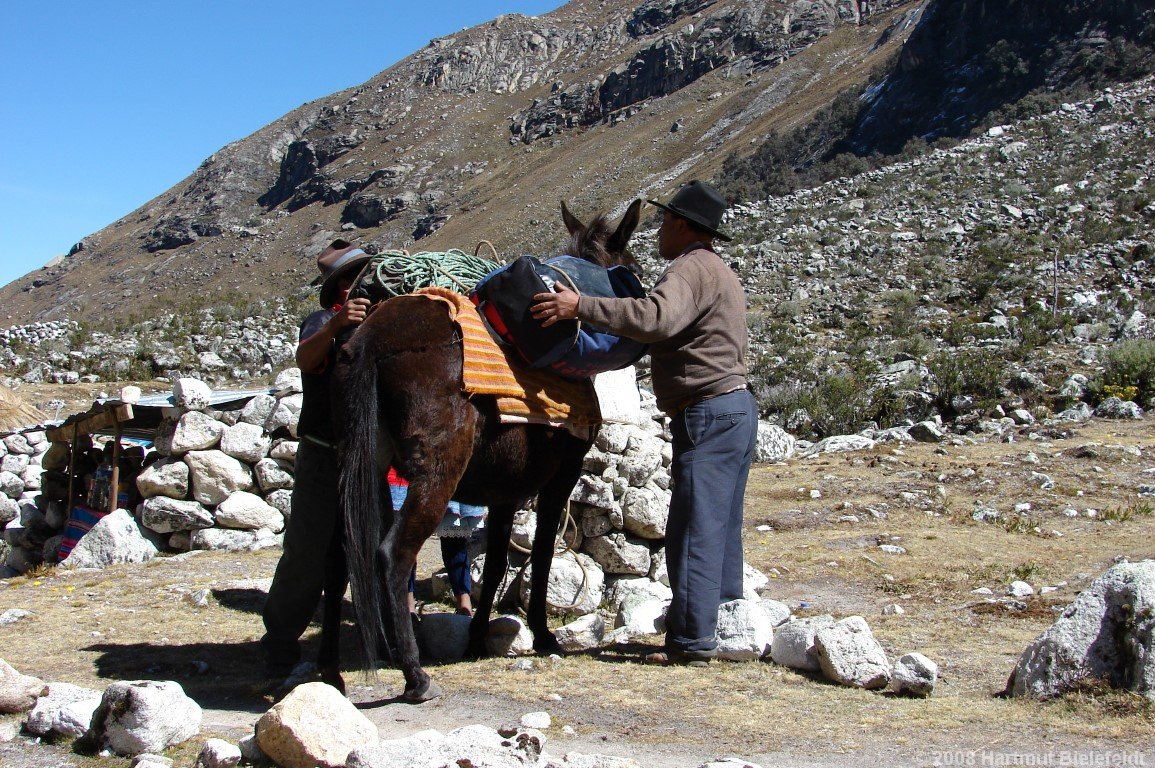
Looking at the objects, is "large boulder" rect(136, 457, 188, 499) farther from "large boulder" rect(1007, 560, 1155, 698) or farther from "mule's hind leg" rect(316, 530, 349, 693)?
"large boulder" rect(1007, 560, 1155, 698)

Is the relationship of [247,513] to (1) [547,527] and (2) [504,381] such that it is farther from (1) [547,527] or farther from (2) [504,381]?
(2) [504,381]

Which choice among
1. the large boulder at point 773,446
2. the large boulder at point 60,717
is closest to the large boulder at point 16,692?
the large boulder at point 60,717

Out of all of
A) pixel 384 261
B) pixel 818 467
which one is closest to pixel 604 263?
pixel 384 261

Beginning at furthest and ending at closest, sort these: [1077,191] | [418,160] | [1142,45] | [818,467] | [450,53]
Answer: [450,53]
[418,160]
[1142,45]
[1077,191]
[818,467]

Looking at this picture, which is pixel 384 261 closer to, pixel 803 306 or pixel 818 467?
pixel 818 467

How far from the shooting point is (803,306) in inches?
757

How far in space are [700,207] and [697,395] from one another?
0.86 meters

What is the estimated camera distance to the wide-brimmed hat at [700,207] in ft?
13.4

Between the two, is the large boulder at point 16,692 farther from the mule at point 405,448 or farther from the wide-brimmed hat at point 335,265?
the wide-brimmed hat at point 335,265

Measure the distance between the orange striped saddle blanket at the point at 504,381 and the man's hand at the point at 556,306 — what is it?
0.89 ft

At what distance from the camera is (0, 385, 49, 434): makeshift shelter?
34.3 feet

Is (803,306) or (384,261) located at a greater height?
(803,306)

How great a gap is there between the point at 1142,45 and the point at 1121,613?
129ft

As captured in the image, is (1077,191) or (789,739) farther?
(1077,191)
